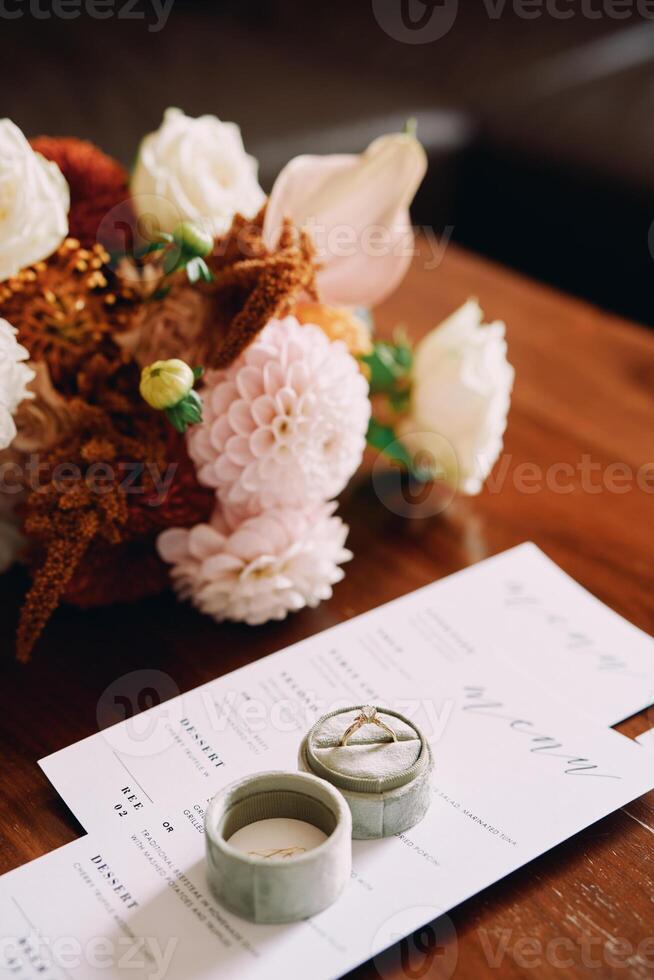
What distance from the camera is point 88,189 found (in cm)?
72

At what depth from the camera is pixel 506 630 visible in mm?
692

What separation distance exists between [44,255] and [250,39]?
1.40 m

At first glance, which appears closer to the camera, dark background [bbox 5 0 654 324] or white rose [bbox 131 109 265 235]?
white rose [bbox 131 109 265 235]

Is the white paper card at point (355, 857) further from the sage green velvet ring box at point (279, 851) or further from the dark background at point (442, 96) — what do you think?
the dark background at point (442, 96)

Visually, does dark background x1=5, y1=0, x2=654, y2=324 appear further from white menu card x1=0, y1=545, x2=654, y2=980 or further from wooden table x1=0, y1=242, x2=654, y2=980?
white menu card x1=0, y1=545, x2=654, y2=980

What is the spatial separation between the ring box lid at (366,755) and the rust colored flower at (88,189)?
401mm

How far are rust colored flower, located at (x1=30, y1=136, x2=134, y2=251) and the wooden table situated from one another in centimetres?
26

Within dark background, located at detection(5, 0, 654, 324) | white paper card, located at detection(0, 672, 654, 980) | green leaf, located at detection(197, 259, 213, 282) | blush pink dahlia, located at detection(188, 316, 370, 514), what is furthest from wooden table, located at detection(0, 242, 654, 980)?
dark background, located at detection(5, 0, 654, 324)

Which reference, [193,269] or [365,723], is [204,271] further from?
[365,723]

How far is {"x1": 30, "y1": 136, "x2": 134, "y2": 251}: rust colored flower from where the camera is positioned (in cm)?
71

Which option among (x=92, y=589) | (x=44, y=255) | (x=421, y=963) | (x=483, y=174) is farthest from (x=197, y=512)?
(x=483, y=174)

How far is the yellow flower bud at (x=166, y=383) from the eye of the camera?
0.58 metres

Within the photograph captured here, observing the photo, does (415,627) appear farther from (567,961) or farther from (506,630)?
(567,961)

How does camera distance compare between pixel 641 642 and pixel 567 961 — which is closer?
pixel 567 961
